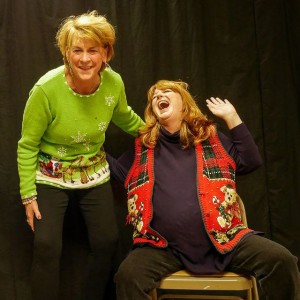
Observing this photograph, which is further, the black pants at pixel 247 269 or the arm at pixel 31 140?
the arm at pixel 31 140

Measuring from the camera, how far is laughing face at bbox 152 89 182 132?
7.32ft

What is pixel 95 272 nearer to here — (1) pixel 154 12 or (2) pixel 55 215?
(2) pixel 55 215

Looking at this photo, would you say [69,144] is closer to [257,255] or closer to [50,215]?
[50,215]

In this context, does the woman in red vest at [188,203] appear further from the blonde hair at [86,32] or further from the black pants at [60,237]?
the blonde hair at [86,32]

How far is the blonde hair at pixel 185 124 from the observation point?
7.23 ft

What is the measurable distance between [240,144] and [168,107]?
1.19ft

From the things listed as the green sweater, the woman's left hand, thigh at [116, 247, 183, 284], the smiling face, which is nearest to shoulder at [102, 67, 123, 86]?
the green sweater

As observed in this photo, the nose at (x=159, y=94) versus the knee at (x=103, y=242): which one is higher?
the nose at (x=159, y=94)

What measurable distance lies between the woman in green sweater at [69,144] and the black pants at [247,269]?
12.3 inches

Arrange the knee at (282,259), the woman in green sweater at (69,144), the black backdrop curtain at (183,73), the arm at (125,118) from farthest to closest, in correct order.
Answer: the black backdrop curtain at (183,73) < the arm at (125,118) < the woman in green sweater at (69,144) < the knee at (282,259)

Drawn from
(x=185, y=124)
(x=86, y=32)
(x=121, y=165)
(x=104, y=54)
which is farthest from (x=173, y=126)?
(x=86, y=32)

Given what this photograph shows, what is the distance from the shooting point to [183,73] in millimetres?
2533

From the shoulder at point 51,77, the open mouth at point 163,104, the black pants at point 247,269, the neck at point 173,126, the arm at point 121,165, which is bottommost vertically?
the black pants at point 247,269

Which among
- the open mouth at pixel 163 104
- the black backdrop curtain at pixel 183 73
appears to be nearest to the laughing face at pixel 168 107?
the open mouth at pixel 163 104
